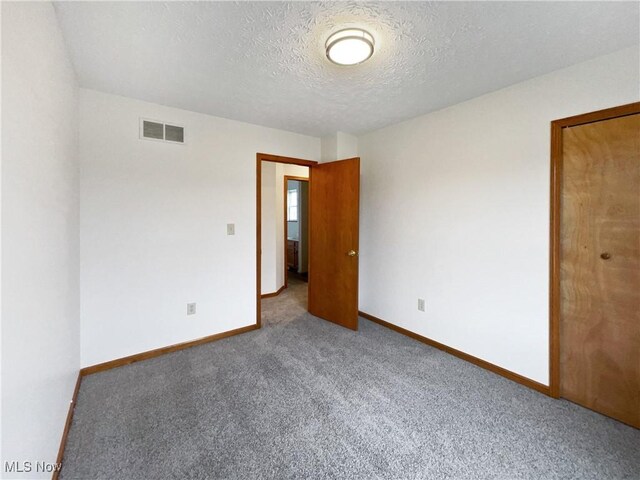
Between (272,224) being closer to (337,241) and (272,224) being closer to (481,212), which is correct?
(337,241)

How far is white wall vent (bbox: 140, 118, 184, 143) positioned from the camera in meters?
2.52

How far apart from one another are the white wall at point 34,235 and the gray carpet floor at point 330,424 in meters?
0.39

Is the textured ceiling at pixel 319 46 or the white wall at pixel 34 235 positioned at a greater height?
the textured ceiling at pixel 319 46

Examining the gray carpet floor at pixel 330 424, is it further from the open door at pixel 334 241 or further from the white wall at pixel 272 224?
the white wall at pixel 272 224

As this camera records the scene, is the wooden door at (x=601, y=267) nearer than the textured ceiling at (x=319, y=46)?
No

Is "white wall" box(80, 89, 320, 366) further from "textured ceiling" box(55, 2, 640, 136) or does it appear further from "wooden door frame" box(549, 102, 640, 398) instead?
"wooden door frame" box(549, 102, 640, 398)

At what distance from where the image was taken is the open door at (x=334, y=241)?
321 cm

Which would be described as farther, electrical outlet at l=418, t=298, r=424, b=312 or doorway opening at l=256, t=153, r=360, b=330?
A: doorway opening at l=256, t=153, r=360, b=330

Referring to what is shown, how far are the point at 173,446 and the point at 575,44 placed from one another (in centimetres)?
333

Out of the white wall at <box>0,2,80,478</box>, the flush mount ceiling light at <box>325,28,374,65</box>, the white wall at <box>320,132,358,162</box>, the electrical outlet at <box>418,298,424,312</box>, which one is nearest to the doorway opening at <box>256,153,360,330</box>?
the white wall at <box>320,132,358,162</box>

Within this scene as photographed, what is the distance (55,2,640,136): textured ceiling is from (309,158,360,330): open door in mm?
961

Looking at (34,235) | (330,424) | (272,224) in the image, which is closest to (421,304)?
(330,424)

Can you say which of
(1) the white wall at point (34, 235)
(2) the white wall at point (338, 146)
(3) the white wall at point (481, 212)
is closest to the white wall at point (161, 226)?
(1) the white wall at point (34, 235)

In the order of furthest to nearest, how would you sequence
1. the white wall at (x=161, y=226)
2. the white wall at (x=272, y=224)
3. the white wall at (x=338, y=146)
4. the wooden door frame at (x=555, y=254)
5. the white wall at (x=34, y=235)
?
the white wall at (x=272, y=224) < the white wall at (x=338, y=146) < the white wall at (x=161, y=226) < the wooden door frame at (x=555, y=254) < the white wall at (x=34, y=235)
